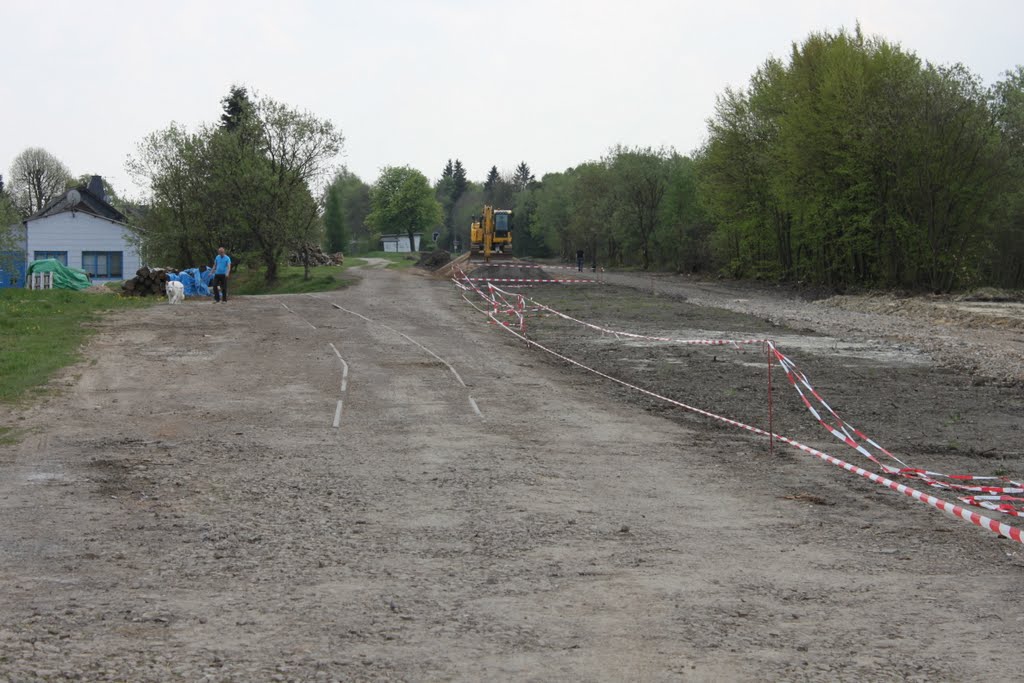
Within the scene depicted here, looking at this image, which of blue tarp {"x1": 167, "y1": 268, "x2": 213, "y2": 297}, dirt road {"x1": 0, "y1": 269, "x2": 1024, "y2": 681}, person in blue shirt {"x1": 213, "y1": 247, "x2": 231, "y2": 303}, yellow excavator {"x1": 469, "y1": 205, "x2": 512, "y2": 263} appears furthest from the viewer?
yellow excavator {"x1": 469, "y1": 205, "x2": 512, "y2": 263}

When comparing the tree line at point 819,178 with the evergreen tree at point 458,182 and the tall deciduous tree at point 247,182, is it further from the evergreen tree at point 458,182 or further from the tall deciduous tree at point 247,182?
the evergreen tree at point 458,182

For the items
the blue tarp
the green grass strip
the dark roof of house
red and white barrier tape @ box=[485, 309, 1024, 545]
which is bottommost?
red and white barrier tape @ box=[485, 309, 1024, 545]

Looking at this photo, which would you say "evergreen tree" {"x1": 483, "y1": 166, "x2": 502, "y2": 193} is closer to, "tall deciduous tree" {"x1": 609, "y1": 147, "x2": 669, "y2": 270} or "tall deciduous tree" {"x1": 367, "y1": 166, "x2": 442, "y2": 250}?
"tall deciduous tree" {"x1": 367, "y1": 166, "x2": 442, "y2": 250}

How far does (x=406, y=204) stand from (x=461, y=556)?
131 meters

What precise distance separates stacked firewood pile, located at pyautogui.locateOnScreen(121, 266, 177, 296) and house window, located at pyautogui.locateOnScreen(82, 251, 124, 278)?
2681 centimetres

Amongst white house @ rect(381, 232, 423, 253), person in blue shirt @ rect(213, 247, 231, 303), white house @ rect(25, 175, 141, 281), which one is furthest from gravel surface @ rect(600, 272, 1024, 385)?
white house @ rect(381, 232, 423, 253)

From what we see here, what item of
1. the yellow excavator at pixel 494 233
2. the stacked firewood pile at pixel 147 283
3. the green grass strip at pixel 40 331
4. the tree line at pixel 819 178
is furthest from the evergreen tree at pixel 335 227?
the green grass strip at pixel 40 331

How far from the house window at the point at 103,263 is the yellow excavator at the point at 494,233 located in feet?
73.2

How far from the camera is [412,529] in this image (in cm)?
815

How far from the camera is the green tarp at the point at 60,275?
45.3 metres

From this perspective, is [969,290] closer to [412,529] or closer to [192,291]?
[192,291]

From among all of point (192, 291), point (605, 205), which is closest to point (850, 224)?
point (192, 291)

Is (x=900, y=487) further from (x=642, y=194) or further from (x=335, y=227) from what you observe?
(x=335, y=227)

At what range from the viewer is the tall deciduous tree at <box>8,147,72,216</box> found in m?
96.2
